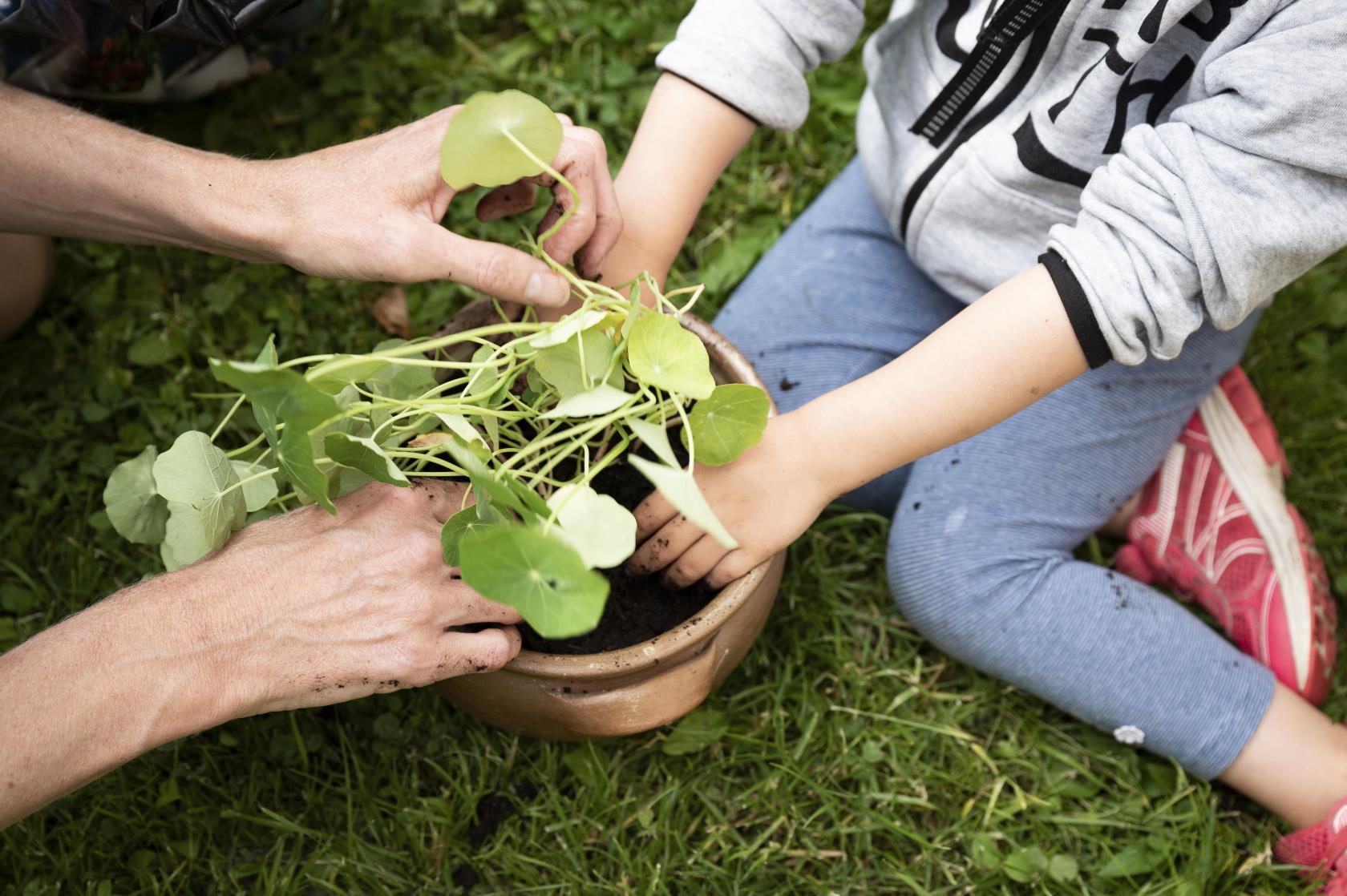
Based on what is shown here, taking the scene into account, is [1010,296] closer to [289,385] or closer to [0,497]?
[289,385]

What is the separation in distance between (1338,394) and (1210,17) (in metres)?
0.70

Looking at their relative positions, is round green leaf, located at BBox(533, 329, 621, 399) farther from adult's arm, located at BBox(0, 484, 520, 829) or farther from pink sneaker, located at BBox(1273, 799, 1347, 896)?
pink sneaker, located at BBox(1273, 799, 1347, 896)

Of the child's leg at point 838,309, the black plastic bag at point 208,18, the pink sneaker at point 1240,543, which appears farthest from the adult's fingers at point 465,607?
the pink sneaker at point 1240,543

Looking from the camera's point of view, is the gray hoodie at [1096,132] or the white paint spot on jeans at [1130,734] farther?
the white paint spot on jeans at [1130,734]

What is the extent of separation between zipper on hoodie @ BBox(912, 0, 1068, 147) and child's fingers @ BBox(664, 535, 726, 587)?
0.49 meters

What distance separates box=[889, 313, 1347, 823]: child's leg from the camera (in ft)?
3.73

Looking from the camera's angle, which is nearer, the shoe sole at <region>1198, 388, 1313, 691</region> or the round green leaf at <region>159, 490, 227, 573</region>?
the round green leaf at <region>159, 490, 227, 573</region>

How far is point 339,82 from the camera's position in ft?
5.06

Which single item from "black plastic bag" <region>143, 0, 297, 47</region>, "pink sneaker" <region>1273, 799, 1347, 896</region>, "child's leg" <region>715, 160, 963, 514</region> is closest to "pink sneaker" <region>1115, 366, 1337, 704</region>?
"pink sneaker" <region>1273, 799, 1347, 896</region>

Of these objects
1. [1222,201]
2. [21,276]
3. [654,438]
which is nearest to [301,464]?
[654,438]

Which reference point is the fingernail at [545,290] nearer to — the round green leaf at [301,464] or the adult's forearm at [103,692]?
the round green leaf at [301,464]

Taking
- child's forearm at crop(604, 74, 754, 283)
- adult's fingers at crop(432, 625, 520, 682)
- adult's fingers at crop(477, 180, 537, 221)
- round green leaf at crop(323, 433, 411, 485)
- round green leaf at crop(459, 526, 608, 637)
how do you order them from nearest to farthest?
1. round green leaf at crop(459, 526, 608, 637)
2. round green leaf at crop(323, 433, 411, 485)
3. adult's fingers at crop(432, 625, 520, 682)
4. adult's fingers at crop(477, 180, 537, 221)
5. child's forearm at crop(604, 74, 754, 283)

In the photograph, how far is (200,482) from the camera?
0.82 meters

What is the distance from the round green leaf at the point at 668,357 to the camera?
0.77 meters
